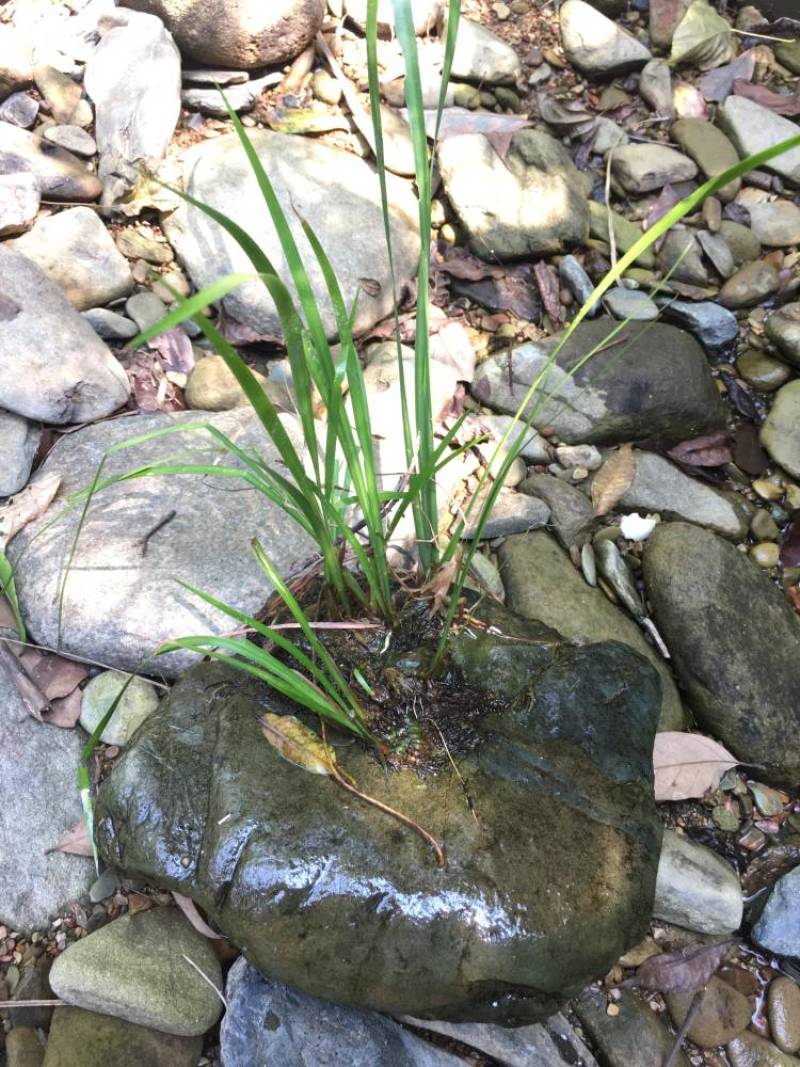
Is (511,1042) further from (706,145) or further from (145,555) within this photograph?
(706,145)

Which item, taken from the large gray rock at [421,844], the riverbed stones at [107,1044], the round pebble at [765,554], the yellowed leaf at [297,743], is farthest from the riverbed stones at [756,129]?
the riverbed stones at [107,1044]

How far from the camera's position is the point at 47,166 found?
9.41ft

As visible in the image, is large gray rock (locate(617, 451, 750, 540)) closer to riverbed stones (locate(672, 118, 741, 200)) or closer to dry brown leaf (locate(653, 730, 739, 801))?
dry brown leaf (locate(653, 730, 739, 801))

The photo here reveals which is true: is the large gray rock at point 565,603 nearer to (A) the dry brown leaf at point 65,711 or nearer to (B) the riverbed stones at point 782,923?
(B) the riverbed stones at point 782,923

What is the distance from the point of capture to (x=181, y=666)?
6.77ft

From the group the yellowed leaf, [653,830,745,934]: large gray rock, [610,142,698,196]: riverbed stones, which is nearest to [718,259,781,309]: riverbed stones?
[610,142,698,196]: riverbed stones

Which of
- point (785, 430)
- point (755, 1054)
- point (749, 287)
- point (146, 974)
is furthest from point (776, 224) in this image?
point (146, 974)

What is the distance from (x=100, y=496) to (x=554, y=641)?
4.05ft

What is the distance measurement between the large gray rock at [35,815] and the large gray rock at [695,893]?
1322mm

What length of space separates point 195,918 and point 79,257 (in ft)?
6.53

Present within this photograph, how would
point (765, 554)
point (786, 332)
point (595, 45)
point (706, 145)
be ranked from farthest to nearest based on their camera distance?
point (595, 45), point (706, 145), point (786, 332), point (765, 554)

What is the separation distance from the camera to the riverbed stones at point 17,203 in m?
2.68

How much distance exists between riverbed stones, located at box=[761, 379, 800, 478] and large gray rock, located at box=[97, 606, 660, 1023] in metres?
1.37

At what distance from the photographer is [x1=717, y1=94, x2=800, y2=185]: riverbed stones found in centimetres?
342
